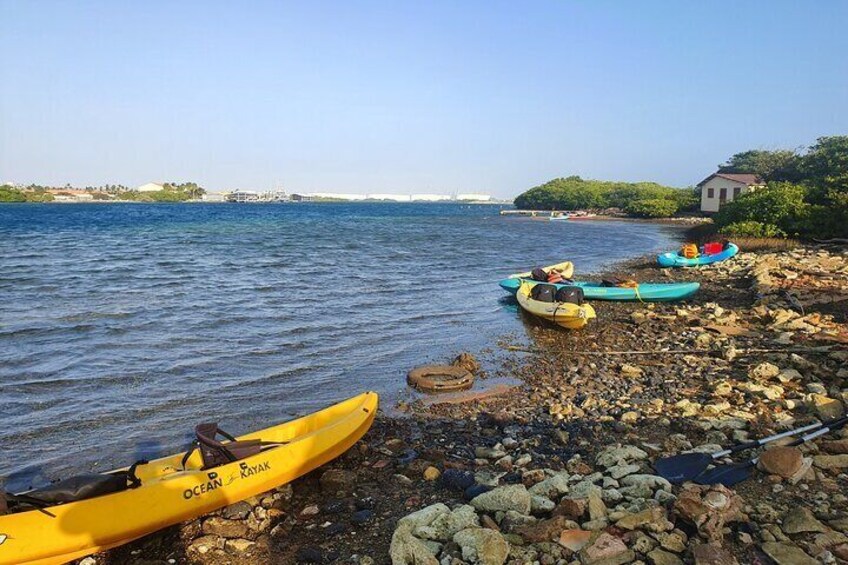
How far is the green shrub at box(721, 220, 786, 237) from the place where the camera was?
3316 centimetres

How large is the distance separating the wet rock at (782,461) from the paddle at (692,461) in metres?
0.48

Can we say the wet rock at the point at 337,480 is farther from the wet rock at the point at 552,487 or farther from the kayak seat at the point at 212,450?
the wet rock at the point at 552,487

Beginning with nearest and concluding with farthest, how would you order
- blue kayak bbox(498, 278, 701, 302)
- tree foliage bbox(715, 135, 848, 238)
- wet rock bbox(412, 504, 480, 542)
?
wet rock bbox(412, 504, 480, 542) < blue kayak bbox(498, 278, 701, 302) < tree foliage bbox(715, 135, 848, 238)

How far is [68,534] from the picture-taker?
210 inches

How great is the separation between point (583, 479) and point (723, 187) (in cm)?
6457

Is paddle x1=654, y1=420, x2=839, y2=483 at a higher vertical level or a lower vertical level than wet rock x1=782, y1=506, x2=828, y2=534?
lower

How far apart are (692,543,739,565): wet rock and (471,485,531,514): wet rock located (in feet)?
5.15

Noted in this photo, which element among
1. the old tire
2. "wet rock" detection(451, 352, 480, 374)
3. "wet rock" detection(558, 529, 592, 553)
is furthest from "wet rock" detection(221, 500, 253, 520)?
"wet rock" detection(451, 352, 480, 374)

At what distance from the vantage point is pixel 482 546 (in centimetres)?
471

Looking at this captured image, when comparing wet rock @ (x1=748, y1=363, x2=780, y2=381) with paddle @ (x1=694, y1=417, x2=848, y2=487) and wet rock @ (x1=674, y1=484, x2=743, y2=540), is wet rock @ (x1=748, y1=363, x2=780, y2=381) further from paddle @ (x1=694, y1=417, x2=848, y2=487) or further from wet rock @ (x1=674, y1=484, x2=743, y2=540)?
wet rock @ (x1=674, y1=484, x2=743, y2=540)

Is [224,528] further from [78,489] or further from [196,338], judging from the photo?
[196,338]

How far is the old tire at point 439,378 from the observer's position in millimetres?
10758

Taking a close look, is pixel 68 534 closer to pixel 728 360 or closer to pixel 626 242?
pixel 728 360

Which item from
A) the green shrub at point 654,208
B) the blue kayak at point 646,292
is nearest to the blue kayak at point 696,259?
the blue kayak at point 646,292
